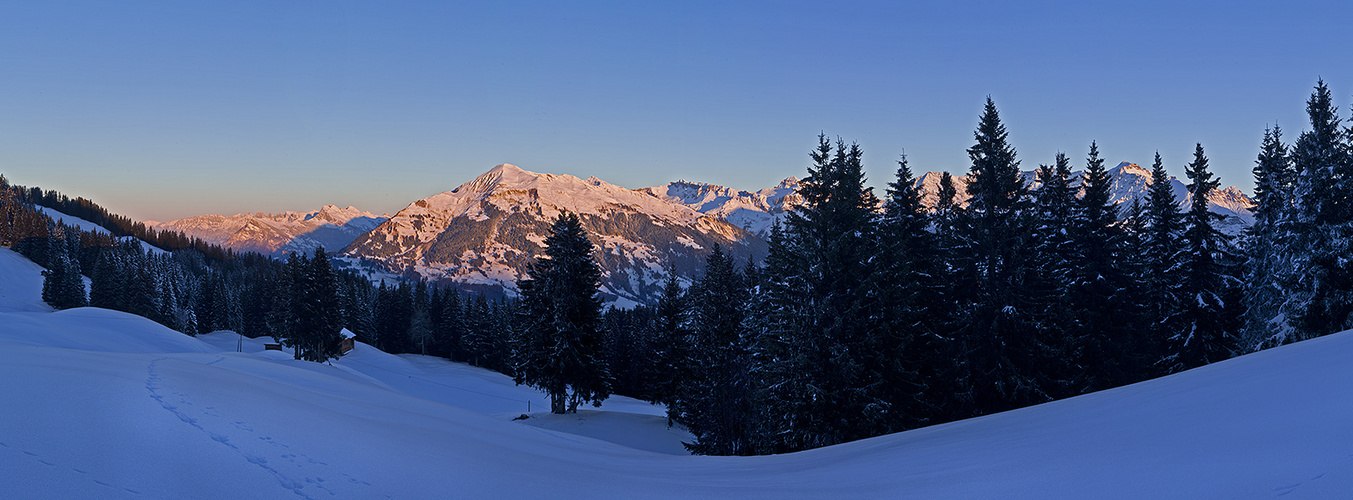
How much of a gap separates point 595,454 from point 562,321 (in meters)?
21.1

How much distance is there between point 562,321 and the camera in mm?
34000

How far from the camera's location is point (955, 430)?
43.3 feet

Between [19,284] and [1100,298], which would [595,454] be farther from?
[19,284]

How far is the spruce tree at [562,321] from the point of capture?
34.3 m

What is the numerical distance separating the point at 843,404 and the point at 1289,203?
2177 cm

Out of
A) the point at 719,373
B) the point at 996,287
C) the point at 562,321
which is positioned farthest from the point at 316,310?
the point at 996,287

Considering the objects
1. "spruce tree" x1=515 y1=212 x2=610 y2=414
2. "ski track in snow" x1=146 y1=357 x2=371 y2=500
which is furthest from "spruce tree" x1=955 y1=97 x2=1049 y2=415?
"ski track in snow" x1=146 y1=357 x2=371 y2=500

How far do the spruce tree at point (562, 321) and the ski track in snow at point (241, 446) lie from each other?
83.7 ft

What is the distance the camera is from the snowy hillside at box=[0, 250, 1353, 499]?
5438mm

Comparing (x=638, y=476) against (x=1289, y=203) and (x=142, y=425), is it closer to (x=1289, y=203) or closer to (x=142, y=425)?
(x=142, y=425)

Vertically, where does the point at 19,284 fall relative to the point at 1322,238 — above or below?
below

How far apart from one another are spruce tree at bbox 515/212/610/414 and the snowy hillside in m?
20.9

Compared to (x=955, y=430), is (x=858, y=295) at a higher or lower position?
higher

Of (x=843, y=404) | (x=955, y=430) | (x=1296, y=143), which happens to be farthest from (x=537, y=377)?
(x=1296, y=143)
